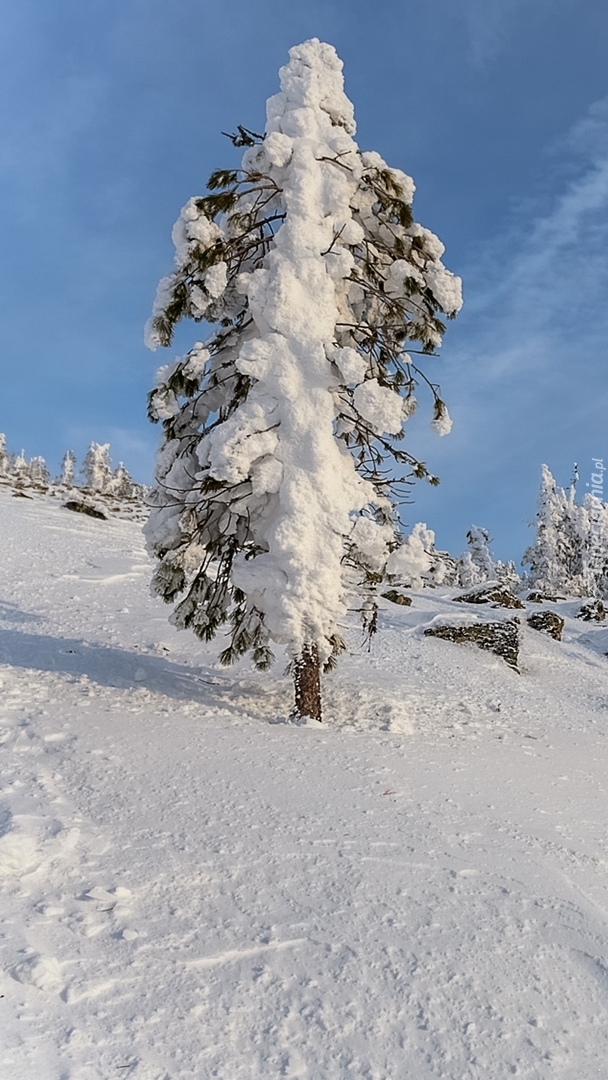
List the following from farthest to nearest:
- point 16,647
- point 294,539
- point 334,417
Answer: point 16,647, point 334,417, point 294,539

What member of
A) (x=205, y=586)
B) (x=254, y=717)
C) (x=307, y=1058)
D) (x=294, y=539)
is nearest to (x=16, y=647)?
(x=205, y=586)

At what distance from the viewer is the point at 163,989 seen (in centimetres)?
385

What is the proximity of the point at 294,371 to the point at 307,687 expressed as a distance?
403 cm

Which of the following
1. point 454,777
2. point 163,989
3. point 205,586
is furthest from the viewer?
point 205,586

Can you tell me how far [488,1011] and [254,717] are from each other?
18.1 ft

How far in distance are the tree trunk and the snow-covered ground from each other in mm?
380

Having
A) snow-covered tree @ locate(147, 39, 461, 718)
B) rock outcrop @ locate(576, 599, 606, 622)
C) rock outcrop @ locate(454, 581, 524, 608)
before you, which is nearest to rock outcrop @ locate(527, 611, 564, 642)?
rock outcrop @ locate(454, 581, 524, 608)

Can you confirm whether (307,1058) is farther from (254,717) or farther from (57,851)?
(254,717)

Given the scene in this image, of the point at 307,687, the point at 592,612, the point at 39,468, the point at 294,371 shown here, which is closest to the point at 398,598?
the point at 592,612

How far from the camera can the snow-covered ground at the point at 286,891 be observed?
359cm

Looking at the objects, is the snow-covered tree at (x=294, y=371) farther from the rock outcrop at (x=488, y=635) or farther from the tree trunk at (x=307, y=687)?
the rock outcrop at (x=488, y=635)

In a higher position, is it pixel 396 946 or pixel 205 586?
pixel 205 586

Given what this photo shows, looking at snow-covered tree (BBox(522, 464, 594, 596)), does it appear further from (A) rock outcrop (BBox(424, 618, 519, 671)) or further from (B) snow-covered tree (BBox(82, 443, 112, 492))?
(B) snow-covered tree (BBox(82, 443, 112, 492))

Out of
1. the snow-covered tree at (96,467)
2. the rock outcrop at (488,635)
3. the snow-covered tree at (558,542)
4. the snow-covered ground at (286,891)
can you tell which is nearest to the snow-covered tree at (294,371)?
the snow-covered ground at (286,891)
